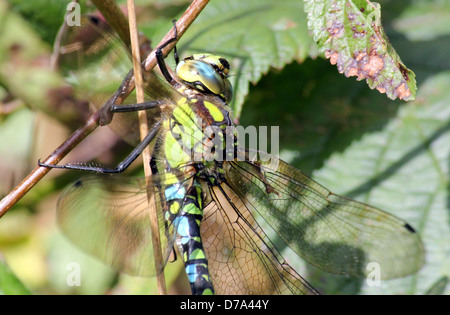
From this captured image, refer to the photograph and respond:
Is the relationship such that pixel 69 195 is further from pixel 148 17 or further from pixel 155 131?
pixel 148 17

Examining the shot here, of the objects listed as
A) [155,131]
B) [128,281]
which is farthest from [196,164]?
[128,281]

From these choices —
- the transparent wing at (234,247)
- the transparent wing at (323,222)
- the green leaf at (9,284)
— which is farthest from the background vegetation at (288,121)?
the green leaf at (9,284)

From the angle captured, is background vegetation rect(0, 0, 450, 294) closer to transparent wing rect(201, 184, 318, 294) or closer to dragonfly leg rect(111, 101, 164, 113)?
transparent wing rect(201, 184, 318, 294)

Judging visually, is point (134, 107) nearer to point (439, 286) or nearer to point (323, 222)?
point (323, 222)

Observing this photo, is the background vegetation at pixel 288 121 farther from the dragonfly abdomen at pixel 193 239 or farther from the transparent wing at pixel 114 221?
the transparent wing at pixel 114 221

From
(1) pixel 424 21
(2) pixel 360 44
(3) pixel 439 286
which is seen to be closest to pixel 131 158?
(2) pixel 360 44

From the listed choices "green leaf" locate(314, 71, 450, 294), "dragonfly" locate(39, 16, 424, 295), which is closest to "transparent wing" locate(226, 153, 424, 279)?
"dragonfly" locate(39, 16, 424, 295)
